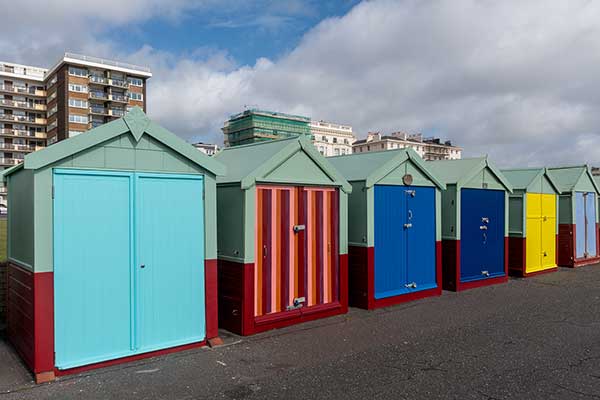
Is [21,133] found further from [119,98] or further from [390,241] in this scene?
[390,241]

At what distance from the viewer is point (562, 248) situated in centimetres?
1491

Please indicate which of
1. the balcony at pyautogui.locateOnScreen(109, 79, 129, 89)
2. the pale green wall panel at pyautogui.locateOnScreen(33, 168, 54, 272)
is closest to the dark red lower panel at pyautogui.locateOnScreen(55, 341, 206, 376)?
the pale green wall panel at pyautogui.locateOnScreen(33, 168, 54, 272)

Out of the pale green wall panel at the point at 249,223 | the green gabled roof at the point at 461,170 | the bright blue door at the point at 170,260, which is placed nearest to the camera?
the bright blue door at the point at 170,260

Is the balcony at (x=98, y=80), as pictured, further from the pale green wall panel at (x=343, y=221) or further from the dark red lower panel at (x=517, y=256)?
the pale green wall panel at (x=343, y=221)

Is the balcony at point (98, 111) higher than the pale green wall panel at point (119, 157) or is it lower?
higher

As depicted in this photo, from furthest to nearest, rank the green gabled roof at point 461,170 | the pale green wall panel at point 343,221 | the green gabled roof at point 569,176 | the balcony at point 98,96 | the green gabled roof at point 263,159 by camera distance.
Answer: the balcony at point 98,96, the green gabled roof at point 569,176, the green gabled roof at point 461,170, the pale green wall panel at point 343,221, the green gabled roof at point 263,159

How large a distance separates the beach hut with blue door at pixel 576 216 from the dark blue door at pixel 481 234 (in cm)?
377

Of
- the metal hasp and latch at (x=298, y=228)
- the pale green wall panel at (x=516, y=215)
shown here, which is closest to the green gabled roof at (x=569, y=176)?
the pale green wall panel at (x=516, y=215)

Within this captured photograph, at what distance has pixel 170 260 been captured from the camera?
242 inches

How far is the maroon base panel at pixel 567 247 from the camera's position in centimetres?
1464

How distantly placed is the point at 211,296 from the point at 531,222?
9867mm

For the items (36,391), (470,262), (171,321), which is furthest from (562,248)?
(36,391)

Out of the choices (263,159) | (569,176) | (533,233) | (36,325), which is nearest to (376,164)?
(263,159)

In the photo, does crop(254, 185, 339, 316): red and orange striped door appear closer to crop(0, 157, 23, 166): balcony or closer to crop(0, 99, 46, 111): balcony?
crop(0, 157, 23, 166): balcony
